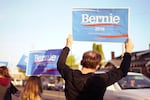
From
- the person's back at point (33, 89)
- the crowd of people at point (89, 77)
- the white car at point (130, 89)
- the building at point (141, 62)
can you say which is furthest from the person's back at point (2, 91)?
the building at point (141, 62)

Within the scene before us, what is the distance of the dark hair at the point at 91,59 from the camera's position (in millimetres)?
4242

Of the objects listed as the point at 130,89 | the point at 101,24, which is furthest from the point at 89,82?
the point at 130,89

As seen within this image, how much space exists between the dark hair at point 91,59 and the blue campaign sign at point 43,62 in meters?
12.0

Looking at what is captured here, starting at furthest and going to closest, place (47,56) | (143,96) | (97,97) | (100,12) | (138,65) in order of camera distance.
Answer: (138,65)
(47,56)
(100,12)
(143,96)
(97,97)

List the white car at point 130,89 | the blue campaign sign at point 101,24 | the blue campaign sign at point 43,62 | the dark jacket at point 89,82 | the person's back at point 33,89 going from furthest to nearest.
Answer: the blue campaign sign at point 43,62 → the blue campaign sign at point 101,24 → the white car at point 130,89 → the person's back at point 33,89 → the dark jacket at point 89,82

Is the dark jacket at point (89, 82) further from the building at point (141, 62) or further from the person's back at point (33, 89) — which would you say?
the building at point (141, 62)

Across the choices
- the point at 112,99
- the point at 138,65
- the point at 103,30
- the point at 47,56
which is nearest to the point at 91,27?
the point at 103,30

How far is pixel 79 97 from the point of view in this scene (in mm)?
4250

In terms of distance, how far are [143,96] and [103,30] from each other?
199 cm

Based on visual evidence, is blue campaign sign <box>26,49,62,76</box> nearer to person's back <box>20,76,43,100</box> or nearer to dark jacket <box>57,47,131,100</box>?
person's back <box>20,76,43,100</box>

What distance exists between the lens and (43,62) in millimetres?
16797

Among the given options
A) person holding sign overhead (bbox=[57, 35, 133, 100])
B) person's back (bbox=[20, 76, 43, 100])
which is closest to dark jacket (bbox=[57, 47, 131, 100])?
person holding sign overhead (bbox=[57, 35, 133, 100])

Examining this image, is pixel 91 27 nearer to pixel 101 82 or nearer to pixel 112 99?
pixel 112 99

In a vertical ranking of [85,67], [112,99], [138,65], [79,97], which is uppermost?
[85,67]
